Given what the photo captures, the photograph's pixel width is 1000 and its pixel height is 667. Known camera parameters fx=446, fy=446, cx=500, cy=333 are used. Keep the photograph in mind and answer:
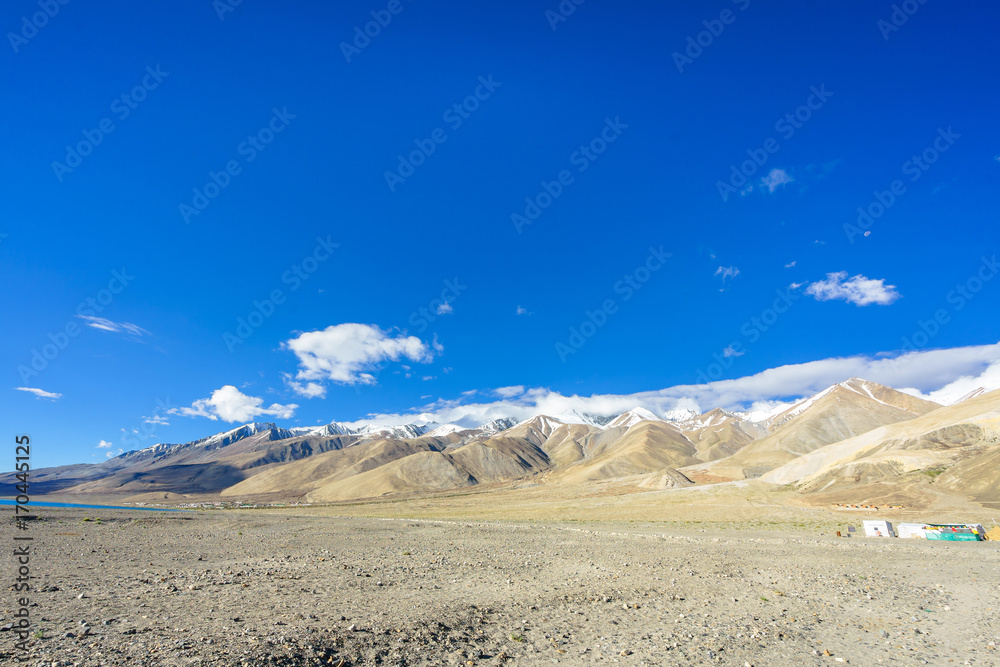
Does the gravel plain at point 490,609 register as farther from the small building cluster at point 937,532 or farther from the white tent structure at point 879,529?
the white tent structure at point 879,529

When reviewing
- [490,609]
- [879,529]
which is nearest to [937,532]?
[879,529]

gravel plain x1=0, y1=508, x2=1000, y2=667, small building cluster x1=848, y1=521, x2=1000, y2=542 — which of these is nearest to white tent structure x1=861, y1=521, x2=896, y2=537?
small building cluster x1=848, y1=521, x2=1000, y2=542

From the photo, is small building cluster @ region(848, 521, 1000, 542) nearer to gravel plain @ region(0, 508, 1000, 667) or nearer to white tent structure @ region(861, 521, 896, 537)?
white tent structure @ region(861, 521, 896, 537)

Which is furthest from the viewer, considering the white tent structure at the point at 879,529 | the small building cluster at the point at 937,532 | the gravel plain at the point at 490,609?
the white tent structure at the point at 879,529

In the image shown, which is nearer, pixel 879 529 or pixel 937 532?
pixel 937 532

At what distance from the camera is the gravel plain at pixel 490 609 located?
979cm

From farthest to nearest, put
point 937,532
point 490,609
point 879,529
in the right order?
point 879,529 < point 937,532 < point 490,609

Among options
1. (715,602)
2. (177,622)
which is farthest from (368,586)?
(715,602)

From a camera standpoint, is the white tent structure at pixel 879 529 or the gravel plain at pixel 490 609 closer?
the gravel plain at pixel 490 609

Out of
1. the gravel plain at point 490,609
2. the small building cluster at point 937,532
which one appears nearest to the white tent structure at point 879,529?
the small building cluster at point 937,532

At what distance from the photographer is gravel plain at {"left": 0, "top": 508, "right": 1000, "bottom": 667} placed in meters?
9.79

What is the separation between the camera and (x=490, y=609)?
13664mm

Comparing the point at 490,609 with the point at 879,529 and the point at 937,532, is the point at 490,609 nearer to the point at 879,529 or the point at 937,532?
the point at 879,529

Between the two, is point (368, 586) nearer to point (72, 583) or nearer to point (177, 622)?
point (177, 622)
